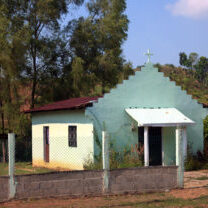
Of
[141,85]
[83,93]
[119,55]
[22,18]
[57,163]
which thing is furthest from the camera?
[119,55]

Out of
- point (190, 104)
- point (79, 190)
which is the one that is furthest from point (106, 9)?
point (79, 190)

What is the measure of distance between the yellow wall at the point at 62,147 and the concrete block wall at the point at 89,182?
456cm

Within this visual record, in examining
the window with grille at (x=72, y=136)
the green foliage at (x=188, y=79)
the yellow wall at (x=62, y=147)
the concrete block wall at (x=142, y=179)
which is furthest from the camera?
the green foliage at (x=188, y=79)

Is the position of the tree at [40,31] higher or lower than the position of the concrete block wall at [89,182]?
higher

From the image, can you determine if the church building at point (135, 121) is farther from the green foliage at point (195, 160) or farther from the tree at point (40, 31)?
the tree at point (40, 31)

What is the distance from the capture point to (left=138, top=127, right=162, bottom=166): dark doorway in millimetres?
16169

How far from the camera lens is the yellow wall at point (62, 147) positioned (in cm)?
1562

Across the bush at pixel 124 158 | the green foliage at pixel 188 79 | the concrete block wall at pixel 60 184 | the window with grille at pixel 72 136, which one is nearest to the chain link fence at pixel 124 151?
the bush at pixel 124 158

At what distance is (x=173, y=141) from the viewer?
16.6 m

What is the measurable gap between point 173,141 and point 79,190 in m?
7.67

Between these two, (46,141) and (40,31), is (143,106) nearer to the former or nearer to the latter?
(46,141)

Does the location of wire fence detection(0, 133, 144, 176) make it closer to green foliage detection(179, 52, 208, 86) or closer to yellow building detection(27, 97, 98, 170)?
yellow building detection(27, 97, 98, 170)

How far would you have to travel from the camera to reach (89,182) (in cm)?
988

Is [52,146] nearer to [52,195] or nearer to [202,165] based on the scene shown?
[202,165]
